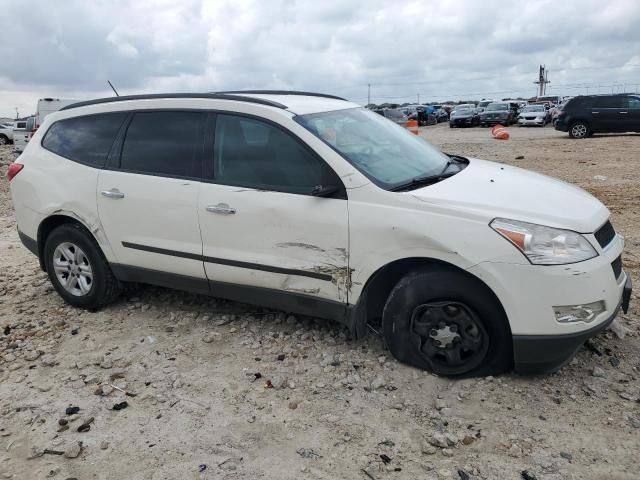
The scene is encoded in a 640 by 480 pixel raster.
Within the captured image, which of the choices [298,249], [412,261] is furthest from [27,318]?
[412,261]

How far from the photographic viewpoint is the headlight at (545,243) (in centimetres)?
310

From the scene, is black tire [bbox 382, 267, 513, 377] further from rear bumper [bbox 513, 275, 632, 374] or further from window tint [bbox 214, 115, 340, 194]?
window tint [bbox 214, 115, 340, 194]

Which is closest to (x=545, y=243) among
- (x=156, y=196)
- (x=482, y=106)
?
(x=156, y=196)

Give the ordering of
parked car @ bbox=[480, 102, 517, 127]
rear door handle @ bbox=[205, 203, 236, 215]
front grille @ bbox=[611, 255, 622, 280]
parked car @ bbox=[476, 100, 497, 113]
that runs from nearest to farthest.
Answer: front grille @ bbox=[611, 255, 622, 280], rear door handle @ bbox=[205, 203, 236, 215], parked car @ bbox=[480, 102, 517, 127], parked car @ bbox=[476, 100, 497, 113]

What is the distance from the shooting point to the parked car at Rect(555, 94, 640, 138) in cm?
2147

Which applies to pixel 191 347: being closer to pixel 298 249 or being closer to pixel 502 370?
pixel 298 249

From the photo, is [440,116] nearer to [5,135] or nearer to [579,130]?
[579,130]

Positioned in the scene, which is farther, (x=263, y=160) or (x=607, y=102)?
(x=607, y=102)

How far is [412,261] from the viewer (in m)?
3.52

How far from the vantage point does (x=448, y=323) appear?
11.3ft

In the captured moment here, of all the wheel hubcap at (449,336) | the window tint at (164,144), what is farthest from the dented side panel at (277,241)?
the wheel hubcap at (449,336)

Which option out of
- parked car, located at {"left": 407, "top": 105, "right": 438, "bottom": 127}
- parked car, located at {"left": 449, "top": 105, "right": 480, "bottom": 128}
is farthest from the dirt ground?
parked car, located at {"left": 407, "top": 105, "right": 438, "bottom": 127}

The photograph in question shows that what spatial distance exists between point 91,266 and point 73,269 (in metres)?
0.25

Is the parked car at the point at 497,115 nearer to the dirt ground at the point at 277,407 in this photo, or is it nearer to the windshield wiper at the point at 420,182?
A: the dirt ground at the point at 277,407
